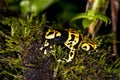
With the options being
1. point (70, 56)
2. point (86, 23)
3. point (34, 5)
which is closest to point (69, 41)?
point (70, 56)

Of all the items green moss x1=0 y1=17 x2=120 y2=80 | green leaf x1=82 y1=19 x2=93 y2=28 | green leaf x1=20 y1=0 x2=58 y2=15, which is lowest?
green moss x1=0 y1=17 x2=120 y2=80

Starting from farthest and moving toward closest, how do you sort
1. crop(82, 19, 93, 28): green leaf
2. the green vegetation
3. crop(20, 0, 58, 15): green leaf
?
crop(20, 0, 58, 15): green leaf → crop(82, 19, 93, 28): green leaf → the green vegetation

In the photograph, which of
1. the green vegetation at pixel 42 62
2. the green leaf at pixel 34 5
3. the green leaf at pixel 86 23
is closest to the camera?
the green vegetation at pixel 42 62

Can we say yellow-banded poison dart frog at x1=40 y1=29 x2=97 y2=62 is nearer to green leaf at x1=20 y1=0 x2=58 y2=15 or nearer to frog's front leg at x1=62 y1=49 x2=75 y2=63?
frog's front leg at x1=62 y1=49 x2=75 y2=63

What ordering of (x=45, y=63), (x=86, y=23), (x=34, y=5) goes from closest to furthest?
(x=45, y=63), (x=86, y=23), (x=34, y=5)

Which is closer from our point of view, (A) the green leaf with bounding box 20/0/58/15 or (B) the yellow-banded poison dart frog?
(B) the yellow-banded poison dart frog

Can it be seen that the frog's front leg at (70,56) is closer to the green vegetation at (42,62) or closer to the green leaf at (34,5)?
the green vegetation at (42,62)

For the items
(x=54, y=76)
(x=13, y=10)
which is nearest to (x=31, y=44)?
(x=54, y=76)

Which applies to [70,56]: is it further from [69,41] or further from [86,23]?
[86,23]

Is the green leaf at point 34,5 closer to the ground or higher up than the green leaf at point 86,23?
higher up

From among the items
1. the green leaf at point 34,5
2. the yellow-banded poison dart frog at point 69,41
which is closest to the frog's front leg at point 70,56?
the yellow-banded poison dart frog at point 69,41

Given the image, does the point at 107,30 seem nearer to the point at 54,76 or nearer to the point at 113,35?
the point at 113,35

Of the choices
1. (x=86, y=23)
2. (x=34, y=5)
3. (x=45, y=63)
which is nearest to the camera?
(x=45, y=63)

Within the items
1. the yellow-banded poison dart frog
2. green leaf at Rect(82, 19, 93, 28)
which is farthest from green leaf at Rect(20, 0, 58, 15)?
the yellow-banded poison dart frog
